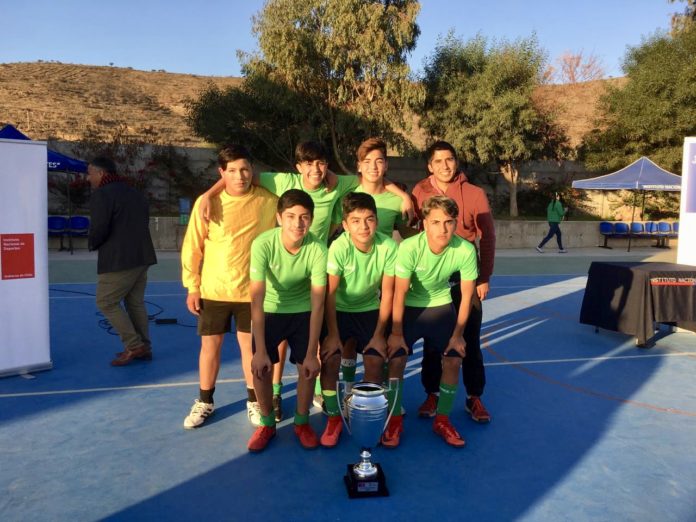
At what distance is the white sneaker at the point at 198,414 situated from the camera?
4270 millimetres

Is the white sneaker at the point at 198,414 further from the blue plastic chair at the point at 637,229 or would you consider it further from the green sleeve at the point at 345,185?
the blue plastic chair at the point at 637,229

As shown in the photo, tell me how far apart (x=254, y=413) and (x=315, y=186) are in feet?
5.72

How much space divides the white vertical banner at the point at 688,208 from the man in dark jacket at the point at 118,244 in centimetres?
686

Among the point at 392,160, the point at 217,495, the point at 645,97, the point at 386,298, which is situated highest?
the point at 645,97

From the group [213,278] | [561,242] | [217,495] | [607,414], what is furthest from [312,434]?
[561,242]

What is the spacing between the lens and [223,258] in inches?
165

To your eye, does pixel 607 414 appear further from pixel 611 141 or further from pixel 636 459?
pixel 611 141

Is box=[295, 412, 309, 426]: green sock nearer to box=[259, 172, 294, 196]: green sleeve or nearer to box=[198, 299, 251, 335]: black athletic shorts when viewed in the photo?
box=[198, 299, 251, 335]: black athletic shorts

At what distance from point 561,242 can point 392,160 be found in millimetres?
7886

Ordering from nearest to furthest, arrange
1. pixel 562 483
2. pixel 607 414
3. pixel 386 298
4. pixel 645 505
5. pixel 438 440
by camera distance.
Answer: pixel 645 505 < pixel 562 483 < pixel 386 298 < pixel 438 440 < pixel 607 414

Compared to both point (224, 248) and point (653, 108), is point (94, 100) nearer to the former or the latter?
point (653, 108)

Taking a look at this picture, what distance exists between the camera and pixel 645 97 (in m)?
22.4

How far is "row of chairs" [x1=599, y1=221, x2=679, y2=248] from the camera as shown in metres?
19.7

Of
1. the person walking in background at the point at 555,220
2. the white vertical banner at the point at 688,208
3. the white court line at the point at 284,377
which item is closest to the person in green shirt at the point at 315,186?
the white court line at the point at 284,377
